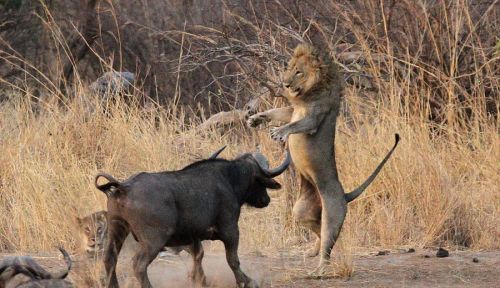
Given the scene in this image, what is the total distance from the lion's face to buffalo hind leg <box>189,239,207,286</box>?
55.8 inches

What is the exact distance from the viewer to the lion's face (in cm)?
834

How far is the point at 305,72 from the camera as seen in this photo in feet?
27.6

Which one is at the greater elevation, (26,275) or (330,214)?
(330,214)

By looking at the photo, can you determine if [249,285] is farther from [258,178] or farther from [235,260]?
[258,178]

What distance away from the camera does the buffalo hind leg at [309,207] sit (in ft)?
27.4

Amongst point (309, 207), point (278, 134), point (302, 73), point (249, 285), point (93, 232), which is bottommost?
point (249, 285)

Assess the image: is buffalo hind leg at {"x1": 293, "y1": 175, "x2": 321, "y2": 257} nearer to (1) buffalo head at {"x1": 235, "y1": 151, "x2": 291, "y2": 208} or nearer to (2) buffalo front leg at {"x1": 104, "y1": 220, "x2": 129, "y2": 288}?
(1) buffalo head at {"x1": 235, "y1": 151, "x2": 291, "y2": 208}

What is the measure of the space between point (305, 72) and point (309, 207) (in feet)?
3.05

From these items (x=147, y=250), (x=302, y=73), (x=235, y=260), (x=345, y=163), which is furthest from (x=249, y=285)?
(x=345, y=163)

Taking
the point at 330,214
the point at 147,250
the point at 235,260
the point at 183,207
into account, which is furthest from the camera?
the point at 330,214

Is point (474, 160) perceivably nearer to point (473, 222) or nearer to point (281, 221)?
point (473, 222)

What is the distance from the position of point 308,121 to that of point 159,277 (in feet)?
4.71

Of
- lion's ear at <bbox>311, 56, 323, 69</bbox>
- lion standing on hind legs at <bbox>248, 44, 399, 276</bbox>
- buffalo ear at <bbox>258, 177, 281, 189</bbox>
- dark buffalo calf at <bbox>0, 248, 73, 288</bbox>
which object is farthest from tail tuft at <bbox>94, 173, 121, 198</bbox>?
lion's ear at <bbox>311, 56, 323, 69</bbox>

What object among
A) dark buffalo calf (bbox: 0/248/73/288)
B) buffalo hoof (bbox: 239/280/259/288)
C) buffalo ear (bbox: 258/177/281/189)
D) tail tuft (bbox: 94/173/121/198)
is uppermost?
buffalo ear (bbox: 258/177/281/189)
